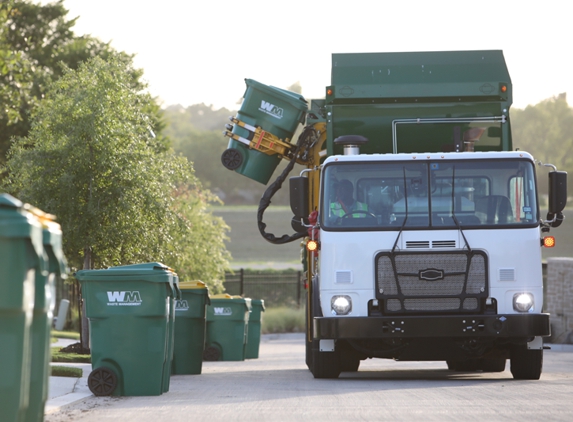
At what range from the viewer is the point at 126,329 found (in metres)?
10.1

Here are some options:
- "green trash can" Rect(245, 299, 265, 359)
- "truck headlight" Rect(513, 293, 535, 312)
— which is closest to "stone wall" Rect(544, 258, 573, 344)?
"green trash can" Rect(245, 299, 265, 359)

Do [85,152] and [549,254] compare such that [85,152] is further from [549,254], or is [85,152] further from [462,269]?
[549,254]

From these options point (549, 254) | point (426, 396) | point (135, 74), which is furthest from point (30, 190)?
point (549, 254)

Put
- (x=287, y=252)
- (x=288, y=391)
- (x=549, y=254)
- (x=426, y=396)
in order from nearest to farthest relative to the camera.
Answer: (x=426, y=396) < (x=288, y=391) < (x=549, y=254) < (x=287, y=252)

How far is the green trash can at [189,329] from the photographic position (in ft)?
45.1

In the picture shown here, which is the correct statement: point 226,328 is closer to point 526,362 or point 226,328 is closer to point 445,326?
point 526,362

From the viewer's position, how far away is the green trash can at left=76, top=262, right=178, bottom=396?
32.9ft

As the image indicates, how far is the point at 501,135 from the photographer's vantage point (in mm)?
13141

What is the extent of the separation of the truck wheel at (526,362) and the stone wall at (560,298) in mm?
12151

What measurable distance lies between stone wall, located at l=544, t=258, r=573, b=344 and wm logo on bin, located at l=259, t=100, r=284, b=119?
39.2 ft

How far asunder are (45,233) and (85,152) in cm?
1094

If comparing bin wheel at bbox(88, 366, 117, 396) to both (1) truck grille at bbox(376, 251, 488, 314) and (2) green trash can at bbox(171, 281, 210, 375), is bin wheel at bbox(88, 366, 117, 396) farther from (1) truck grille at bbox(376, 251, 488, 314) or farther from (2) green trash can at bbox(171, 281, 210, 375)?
(2) green trash can at bbox(171, 281, 210, 375)

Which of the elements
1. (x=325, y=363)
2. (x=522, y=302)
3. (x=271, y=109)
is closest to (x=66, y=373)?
(x=325, y=363)

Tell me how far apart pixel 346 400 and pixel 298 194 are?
2799mm
